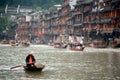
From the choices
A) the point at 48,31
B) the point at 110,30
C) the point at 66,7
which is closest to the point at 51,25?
the point at 48,31

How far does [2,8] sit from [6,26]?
Answer: 31639mm

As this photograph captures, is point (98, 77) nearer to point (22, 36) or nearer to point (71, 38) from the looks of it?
point (71, 38)

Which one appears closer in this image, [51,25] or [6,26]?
[51,25]

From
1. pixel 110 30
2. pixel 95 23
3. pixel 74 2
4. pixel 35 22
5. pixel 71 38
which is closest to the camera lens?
pixel 110 30

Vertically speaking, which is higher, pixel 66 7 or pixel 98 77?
pixel 66 7

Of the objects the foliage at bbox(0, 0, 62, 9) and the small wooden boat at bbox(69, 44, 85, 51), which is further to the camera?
the foliage at bbox(0, 0, 62, 9)

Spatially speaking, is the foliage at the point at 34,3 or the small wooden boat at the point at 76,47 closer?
the small wooden boat at the point at 76,47

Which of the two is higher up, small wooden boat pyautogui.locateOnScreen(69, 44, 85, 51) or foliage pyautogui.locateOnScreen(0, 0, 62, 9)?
foliage pyautogui.locateOnScreen(0, 0, 62, 9)

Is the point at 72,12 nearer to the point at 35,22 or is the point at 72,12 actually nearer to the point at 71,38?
the point at 71,38

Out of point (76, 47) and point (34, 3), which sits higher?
point (34, 3)

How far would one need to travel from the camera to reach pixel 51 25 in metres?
120

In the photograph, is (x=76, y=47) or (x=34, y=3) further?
(x=34, y=3)

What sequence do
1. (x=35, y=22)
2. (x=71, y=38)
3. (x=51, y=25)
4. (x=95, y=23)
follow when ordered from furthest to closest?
(x=35, y=22)
(x=51, y=25)
(x=71, y=38)
(x=95, y=23)

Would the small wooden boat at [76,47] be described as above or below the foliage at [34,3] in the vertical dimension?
below
